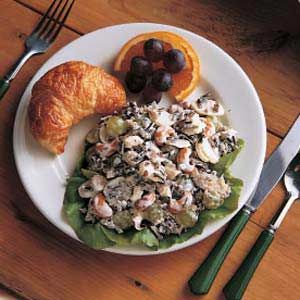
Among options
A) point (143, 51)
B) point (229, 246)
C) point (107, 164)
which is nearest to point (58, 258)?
point (107, 164)

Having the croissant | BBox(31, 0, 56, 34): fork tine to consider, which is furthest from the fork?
the croissant

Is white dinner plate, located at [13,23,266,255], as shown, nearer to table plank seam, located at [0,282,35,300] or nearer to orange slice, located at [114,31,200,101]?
orange slice, located at [114,31,200,101]

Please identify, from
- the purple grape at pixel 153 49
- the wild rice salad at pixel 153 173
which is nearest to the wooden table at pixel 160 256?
the wild rice salad at pixel 153 173

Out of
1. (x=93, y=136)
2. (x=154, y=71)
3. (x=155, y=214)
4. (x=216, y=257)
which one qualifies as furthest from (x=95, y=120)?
(x=216, y=257)

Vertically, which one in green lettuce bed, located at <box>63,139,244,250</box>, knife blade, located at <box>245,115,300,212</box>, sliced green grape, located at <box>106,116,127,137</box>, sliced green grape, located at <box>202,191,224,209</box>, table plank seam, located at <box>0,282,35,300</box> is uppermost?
knife blade, located at <box>245,115,300,212</box>

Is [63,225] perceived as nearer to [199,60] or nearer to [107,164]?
[107,164]

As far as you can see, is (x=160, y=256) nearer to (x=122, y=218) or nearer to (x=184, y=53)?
(x=122, y=218)

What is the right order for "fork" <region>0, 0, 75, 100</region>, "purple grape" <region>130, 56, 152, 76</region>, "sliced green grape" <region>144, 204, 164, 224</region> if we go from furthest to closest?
"fork" <region>0, 0, 75, 100</region>, "purple grape" <region>130, 56, 152, 76</region>, "sliced green grape" <region>144, 204, 164, 224</region>
